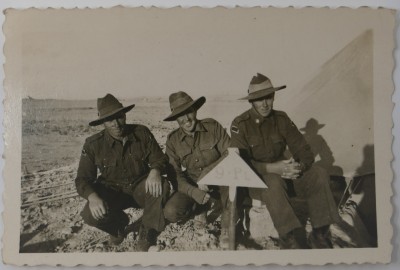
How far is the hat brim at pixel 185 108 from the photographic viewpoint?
1584 mm

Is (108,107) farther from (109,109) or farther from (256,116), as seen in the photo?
(256,116)

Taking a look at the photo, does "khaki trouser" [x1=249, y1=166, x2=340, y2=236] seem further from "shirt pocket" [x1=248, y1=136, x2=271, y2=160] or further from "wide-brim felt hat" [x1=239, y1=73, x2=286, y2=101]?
"wide-brim felt hat" [x1=239, y1=73, x2=286, y2=101]

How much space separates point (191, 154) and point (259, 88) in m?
0.33

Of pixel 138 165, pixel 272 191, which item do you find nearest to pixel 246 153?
pixel 272 191

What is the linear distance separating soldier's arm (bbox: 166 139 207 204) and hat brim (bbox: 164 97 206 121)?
0.08 metres

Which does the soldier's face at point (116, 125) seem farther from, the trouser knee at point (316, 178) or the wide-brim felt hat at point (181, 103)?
the trouser knee at point (316, 178)

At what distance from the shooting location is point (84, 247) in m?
1.55

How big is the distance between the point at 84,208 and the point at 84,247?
130 millimetres

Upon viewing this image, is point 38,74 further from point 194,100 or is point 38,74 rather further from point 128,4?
point 194,100

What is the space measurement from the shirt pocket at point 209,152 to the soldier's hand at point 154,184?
166mm

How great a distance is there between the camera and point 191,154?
158 cm

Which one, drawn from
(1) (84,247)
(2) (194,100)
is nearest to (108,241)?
(1) (84,247)

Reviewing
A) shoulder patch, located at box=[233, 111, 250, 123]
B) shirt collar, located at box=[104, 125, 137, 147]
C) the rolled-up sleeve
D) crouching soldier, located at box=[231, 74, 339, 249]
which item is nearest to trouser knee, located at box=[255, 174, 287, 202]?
crouching soldier, located at box=[231, 74, 339, 249]

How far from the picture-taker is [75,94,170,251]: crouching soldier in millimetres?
1549
